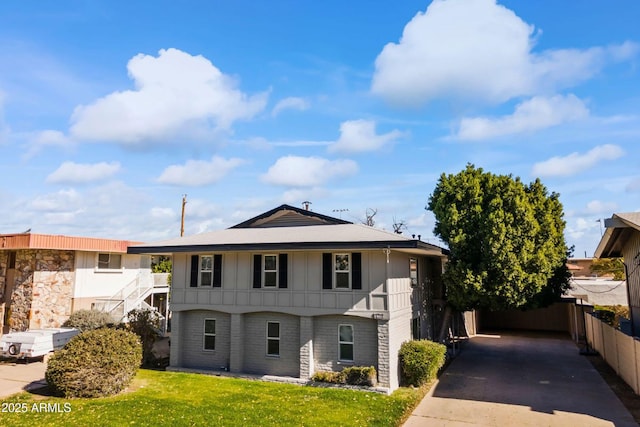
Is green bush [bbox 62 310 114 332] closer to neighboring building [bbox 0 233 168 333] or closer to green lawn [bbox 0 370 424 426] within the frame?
neighboring building [bbox 0 233 168 333]

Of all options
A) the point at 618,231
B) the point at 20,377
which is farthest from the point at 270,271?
the point at 618,231

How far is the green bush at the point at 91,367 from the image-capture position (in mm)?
13844

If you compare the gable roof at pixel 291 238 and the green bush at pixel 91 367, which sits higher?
the gable roof at pixel 291 238

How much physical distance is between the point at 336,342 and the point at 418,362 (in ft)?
10.5

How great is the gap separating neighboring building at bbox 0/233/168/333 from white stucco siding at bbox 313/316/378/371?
13971mm

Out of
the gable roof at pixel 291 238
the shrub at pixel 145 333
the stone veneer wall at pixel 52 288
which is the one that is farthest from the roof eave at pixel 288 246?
the stone veneer wall at pixel 52 288

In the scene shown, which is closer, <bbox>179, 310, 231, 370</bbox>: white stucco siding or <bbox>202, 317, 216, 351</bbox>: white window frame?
<bbox>179, 310, 231, 370</bbox>: white stucco siding

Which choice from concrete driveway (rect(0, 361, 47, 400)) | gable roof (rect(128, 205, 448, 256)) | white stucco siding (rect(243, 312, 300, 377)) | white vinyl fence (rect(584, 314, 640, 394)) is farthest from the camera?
white stucco siding (rect(243, 312, 300, 377))

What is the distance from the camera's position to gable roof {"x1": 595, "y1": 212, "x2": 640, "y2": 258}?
13.8m

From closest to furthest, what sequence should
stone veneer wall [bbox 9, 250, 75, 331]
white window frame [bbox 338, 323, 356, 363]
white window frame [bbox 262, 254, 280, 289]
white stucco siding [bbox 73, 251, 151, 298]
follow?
white window frame [bbox 338, 323, 356, 363], white window frame [bbox 262, 254, 280, 289], stone veneer wall [bbox 9, 250, 75, 331], white stucco siding [bbox 73, 251, 151, 298]

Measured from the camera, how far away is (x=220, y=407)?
13297 mm

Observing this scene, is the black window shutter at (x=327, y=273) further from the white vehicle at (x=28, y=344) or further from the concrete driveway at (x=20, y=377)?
the white vehicle at (x=28, y=344)

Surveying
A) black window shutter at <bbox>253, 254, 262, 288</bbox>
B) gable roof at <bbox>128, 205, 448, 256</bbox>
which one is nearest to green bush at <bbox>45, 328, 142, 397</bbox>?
gable roof at <bbox>128, 205, 448, 256</bbox>

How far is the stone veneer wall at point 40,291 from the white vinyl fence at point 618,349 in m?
27.2
